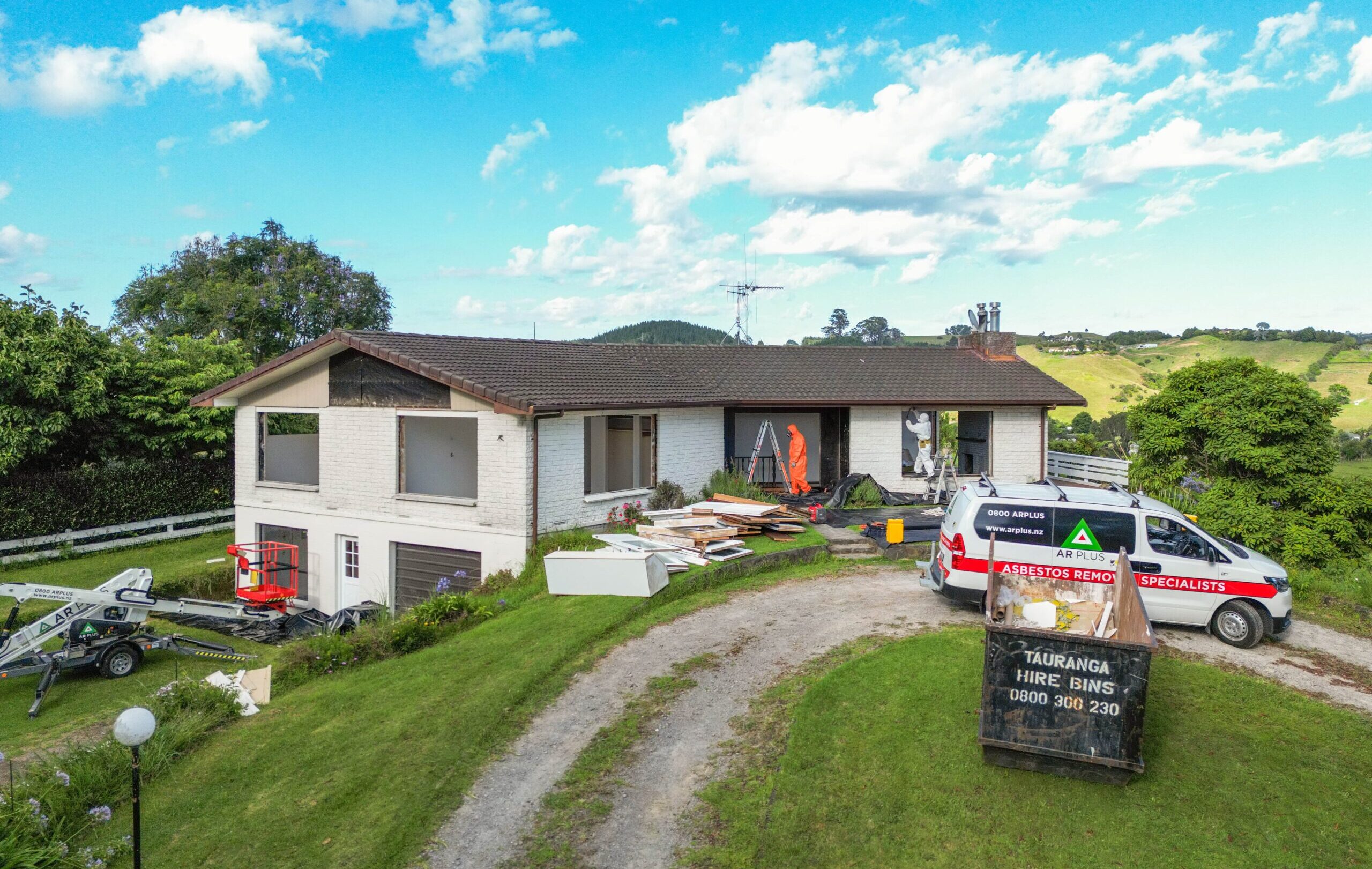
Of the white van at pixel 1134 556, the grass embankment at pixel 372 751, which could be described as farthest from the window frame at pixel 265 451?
the white van at pixel 1134 556

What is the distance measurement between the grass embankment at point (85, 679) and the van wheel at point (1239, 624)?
533 inches

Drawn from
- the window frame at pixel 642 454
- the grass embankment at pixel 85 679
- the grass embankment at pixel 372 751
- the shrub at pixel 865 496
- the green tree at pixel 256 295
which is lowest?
the grass embankment at pixel 85 679

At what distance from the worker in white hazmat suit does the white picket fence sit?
2090cm

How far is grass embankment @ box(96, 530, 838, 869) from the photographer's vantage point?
20.9ft

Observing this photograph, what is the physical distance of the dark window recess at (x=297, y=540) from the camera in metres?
17.8

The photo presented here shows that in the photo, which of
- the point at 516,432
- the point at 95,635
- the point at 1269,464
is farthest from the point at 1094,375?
the point at 95,635

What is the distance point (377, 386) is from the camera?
1641 centimetres

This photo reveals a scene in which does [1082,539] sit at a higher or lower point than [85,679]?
higher

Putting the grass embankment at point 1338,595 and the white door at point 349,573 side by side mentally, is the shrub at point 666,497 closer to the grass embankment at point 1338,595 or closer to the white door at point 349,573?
the white door at point 349,573

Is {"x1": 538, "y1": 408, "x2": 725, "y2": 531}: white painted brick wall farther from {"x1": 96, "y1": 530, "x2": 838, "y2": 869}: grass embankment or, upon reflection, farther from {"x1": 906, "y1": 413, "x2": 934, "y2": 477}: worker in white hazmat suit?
{"x1": 906, "y1": 413, "x2": 934, "y2": 477}: worker in white hazmat suit

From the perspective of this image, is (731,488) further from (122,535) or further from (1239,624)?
(122,535)

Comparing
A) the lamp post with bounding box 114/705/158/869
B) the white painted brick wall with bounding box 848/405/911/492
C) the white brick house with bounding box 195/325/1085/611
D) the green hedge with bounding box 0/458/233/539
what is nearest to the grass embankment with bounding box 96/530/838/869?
the lamp post with bounding box 114/705/158/869

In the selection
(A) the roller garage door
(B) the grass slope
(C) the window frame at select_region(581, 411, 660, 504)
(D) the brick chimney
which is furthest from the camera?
(B) the grass slope

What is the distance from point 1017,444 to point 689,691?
1635 centimetres
